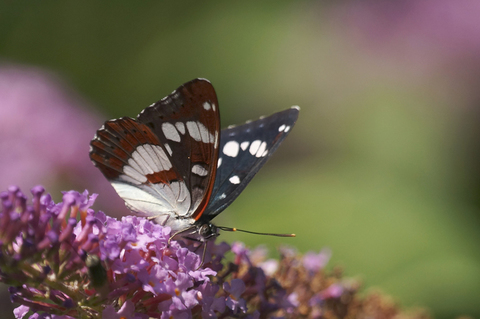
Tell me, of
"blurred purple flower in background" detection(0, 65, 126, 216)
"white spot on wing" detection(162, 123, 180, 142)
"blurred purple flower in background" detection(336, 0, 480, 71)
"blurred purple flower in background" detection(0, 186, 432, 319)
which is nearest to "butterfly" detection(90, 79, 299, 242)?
"white spot on wing" detection(162, 123, 180, 142)

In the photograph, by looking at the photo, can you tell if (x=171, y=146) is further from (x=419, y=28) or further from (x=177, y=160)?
(x=419, y=28)

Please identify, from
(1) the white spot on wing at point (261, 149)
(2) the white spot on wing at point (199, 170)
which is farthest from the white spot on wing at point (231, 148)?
(2) the white spot on wing at point (199, 170)

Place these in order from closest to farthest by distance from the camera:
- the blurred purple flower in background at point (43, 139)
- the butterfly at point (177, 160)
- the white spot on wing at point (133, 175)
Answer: the butterfly at point (177, 160), the white spot on wing at point (133, 175), the blurred purple flower in background at point (43, 139)

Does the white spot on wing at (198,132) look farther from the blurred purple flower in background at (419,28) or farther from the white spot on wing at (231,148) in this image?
the blurred purple flower in background at (419,28)

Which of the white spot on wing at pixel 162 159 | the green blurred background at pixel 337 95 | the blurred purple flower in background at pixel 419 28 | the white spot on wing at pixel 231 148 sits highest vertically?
the blurred purple flower in background at pixel 419 28

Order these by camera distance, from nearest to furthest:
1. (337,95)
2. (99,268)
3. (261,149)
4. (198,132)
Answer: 1. (99,268)
2. (198,132)
3. (261,149)
4. (337,95)

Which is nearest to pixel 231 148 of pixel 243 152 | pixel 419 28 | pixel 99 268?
pixel 243 152
